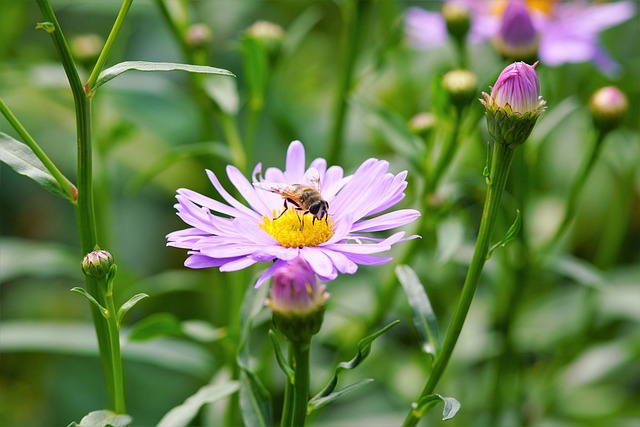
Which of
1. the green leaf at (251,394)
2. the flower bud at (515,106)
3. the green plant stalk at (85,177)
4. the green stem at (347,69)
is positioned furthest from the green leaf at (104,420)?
the green stem at (347,69)

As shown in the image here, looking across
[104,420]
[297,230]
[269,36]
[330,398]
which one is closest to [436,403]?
[330,398]

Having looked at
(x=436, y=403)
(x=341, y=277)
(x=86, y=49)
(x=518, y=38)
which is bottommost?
(x=436, y=403)

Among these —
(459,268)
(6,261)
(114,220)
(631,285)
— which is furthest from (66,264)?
(631,285)

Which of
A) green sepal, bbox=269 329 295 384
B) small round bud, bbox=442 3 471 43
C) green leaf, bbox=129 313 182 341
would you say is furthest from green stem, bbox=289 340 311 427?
small round bud, bbox=442 3 471 43

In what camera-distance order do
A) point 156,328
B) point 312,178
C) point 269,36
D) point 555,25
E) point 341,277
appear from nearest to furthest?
1. point 312,178
2. point 156,328
3. point 269,36
4. point 555,25
5. point 341,277

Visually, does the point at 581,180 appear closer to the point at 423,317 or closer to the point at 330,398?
the point at 423,317

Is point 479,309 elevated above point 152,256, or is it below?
below

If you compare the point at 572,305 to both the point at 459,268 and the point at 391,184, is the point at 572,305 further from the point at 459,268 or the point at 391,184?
the point at 391,184
